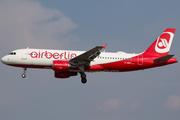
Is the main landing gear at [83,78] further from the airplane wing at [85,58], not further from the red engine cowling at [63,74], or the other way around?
the red engine cowling at [63,74]

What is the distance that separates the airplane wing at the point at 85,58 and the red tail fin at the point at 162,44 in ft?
28.5

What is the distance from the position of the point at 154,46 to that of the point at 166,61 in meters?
3.73

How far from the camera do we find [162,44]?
5097cm

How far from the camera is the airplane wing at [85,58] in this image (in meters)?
44.7

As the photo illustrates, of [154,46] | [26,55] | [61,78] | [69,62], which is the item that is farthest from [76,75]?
[154,46]

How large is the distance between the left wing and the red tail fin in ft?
28.5

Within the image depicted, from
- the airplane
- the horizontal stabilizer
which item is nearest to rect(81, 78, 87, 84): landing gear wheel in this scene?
the airplane

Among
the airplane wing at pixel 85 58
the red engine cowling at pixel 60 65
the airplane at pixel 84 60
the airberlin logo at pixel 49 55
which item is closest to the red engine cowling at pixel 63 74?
the airplane at pixel 84 60

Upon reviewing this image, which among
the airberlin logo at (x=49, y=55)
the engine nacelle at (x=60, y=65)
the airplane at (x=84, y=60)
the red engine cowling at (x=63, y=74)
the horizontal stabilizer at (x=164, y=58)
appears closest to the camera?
the engine nacelle at (x=60, y=65)

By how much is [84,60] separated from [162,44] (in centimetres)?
1310

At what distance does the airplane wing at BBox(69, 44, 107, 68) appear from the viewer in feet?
147

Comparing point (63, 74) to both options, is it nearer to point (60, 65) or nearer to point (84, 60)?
point (60, 65)

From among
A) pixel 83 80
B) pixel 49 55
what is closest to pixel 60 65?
pixel 49 55

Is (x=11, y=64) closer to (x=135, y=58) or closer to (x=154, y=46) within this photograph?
(x=135, y=58)
